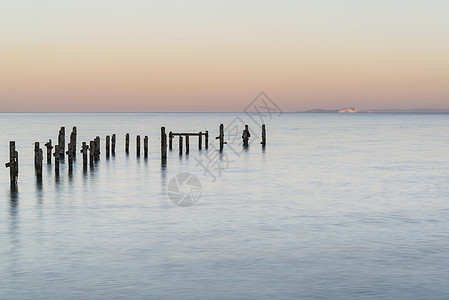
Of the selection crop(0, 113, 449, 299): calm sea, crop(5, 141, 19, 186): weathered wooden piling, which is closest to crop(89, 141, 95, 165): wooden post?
crop(0, 113, 449, 299): calm sea

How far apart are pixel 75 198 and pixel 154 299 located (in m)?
13.5

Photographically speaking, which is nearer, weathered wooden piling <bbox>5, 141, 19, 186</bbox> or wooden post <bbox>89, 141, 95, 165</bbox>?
weathered wooden piling <bbox>5, 141, 19, 186</bbox>

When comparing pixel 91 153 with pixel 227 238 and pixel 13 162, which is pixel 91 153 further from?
pixel 227 238

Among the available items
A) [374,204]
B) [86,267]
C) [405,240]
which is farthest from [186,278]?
[374,204]

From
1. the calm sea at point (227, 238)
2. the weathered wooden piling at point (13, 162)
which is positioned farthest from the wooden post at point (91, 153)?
the weathered wooden piling at point (13, 162)

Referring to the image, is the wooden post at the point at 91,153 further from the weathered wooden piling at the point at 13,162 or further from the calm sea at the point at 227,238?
the weathered wooden piling at the point at 13,162

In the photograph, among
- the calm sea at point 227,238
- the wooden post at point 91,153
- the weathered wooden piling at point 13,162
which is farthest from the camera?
the wooden post at point 91,153

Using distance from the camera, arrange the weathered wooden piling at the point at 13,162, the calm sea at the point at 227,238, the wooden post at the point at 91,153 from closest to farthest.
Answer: the calm sea at the point at 227,238
the weathered wooden piling at the point at 13,162
the wooden post at the point at 91,153

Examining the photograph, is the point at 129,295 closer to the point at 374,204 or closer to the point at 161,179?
the point at 374,204

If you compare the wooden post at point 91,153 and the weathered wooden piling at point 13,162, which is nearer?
the weathered wooden piling at point 13,162

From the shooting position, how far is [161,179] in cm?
2972

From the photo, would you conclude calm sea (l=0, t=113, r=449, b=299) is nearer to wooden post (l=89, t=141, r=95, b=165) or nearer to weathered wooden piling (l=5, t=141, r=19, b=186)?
weathered wooden piling (l=5, t=141, r=19, b=186)

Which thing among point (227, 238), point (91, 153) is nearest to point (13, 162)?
point (91, 153)

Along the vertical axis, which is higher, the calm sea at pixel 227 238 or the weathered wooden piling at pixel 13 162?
the weathered wooden piling at pixel 13 162
